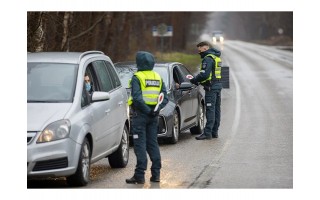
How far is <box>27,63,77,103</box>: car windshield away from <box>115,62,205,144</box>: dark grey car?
417cm

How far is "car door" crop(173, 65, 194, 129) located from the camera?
16.5 m

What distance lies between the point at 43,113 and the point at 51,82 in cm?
104

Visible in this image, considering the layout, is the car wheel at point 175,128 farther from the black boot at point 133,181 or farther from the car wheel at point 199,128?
the black boot at point 133,181

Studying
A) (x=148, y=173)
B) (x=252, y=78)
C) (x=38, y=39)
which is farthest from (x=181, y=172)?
(x=252, y=78)

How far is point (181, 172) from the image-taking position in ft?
39.8

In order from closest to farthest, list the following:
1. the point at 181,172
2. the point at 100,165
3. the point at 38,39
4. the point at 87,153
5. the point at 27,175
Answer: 1. the point at 27,175
2. the point at 87,153
3. the point at 181,172
4. the point at 100,165
5. the point at 38,39

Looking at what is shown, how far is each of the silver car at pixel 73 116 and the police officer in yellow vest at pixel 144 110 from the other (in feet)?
1.82

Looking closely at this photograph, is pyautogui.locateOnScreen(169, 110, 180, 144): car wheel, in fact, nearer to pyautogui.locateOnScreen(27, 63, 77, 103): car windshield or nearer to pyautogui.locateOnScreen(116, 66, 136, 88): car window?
pyautogui.locateOnScreen(116, 66, 136, 88): car window

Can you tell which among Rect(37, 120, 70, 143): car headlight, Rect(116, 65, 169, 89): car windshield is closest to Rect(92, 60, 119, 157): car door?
Rect(37, 120, 70, 143): car headlight

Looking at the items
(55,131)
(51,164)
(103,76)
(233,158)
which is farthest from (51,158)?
(233,158)

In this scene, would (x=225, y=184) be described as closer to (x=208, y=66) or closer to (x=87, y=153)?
(x=87, y=153)

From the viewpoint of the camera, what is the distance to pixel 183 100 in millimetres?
16641

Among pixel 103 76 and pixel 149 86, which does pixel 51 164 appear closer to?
pixel 149 86
